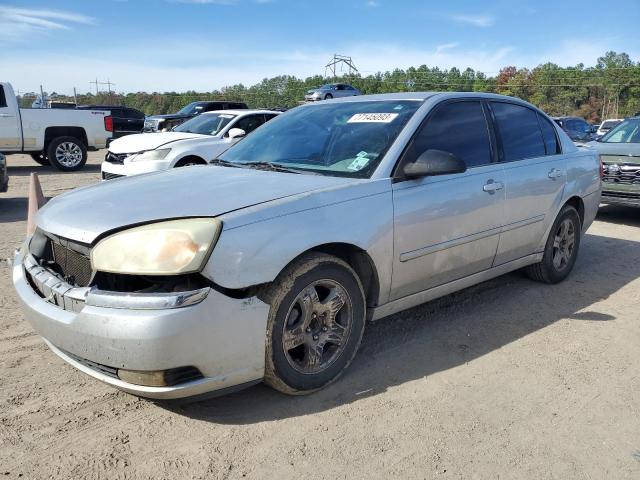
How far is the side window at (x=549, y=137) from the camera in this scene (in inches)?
187

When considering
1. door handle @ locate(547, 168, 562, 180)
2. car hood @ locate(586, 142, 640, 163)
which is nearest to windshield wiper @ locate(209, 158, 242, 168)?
door handle @ locate(547, 168, 562, 180)

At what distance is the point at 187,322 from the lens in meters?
2.35

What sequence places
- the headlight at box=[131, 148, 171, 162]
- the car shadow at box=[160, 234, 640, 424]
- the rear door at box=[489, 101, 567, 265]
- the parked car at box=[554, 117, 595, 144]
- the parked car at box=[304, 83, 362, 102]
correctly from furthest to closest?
the parked car at box=[304, 83, 362, 102] → the parked car at box=[554, 117, 595, 144] → the headlight at box=[131, 148, 171, 162] → the rear door at box=[489, 101, 567, 265] → the car shadow at box=[160, 234, 640, 424]

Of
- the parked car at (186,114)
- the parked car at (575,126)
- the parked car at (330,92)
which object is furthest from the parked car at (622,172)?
the parked car at (330,92)

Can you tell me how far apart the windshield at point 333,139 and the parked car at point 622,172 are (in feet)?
17.1

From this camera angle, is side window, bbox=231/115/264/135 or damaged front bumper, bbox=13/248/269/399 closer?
damaged front bumper, bbox=13/248/269/399

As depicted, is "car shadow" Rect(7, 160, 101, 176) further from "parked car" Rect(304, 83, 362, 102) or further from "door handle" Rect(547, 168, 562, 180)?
"parked car" Rect(304, 83, 362, 102)

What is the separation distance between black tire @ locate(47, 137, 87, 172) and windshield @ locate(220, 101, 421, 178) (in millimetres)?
10971

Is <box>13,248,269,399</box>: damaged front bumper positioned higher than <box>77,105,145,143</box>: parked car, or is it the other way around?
<box>77,105,145,143</box>: parked car

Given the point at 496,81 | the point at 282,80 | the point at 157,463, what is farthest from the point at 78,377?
the point at 496,81

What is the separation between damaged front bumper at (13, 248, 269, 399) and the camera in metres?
2.32

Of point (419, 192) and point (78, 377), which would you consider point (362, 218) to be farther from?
point (78, 377)

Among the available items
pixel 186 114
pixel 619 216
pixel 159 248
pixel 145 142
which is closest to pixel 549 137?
pixel 159 248

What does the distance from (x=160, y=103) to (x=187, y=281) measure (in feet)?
197
